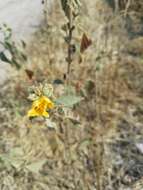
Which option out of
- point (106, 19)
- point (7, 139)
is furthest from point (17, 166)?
point (106, 19)

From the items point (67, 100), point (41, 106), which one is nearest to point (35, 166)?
point (67, 100)

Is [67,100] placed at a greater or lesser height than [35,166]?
greater

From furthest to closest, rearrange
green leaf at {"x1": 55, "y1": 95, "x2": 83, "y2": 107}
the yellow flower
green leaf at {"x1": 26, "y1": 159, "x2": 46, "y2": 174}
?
green leaf at {"x1": 26, "y1": 159, "x2": 46, "y2": 174} → green leaf at {"x1": 55, "y1": 95, "x2": 83, "y2": 107} → the yellow flower

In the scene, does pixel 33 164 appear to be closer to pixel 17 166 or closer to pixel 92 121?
pixel 17 166

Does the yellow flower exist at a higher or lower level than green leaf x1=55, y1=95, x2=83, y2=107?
higher

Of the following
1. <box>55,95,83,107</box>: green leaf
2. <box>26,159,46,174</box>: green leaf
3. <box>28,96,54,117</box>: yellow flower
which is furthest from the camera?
<box>26,159,46,174</box>: green leaf

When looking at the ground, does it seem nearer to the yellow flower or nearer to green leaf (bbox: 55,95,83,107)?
green leaf (bbox: 55,95,83,107)

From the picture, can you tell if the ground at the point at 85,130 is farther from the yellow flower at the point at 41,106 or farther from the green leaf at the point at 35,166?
the yellow flower at the point at 41,106

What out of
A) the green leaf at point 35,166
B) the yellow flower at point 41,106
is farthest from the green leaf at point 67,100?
the green leaf at point 35,166

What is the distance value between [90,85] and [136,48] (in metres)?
0.67

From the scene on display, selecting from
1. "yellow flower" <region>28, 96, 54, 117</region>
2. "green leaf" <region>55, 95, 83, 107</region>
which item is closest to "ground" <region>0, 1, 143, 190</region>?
"green leaf" <region>55, 95, 83, 107</region>

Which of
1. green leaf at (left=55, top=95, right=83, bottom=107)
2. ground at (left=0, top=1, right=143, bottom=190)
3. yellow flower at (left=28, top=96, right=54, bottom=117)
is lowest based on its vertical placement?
ground at (left=0, top=1, right=143, bottom=190)

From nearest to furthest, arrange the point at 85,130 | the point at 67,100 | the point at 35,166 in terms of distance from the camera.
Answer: the point at 67,100 < the point at 35,166 < the point at 85,130

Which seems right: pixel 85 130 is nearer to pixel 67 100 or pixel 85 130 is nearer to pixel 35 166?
pixel 35 166
